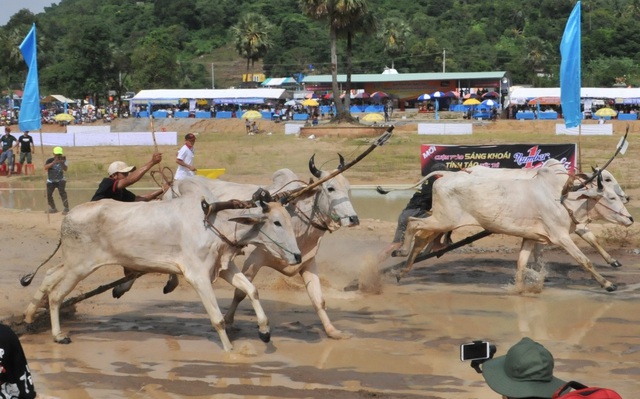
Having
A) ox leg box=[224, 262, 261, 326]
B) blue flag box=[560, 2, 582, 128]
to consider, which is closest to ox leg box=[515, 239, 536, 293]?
ox leg box=[224, 262, 261, 326]

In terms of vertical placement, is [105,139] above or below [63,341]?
below

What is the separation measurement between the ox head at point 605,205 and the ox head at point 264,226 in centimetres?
515

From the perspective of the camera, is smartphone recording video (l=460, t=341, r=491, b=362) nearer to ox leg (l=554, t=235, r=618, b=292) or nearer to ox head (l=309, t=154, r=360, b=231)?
ox head (l=309, t=154, r=360, b=231)

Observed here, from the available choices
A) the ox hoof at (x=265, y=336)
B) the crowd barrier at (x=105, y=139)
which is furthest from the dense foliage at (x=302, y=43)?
the ox hoof at (x=265, y=336)

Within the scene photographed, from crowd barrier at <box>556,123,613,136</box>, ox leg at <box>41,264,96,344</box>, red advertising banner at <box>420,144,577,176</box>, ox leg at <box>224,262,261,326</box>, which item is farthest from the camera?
crowd barrier at <box>556,123,613,136</box>

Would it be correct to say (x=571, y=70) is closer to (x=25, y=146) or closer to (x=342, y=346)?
(x=342, y=346)

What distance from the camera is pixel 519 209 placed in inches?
512

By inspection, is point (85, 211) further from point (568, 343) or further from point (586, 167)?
point (586, 167)

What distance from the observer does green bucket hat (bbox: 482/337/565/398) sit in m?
→ 3.84

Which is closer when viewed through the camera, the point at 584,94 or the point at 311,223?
the point at 311,223

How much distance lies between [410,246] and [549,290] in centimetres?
198

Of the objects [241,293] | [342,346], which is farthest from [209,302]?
[342,346]

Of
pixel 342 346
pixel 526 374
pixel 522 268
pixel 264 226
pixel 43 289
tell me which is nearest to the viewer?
pixel 526 374

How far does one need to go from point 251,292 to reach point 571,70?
10064 millimetres
